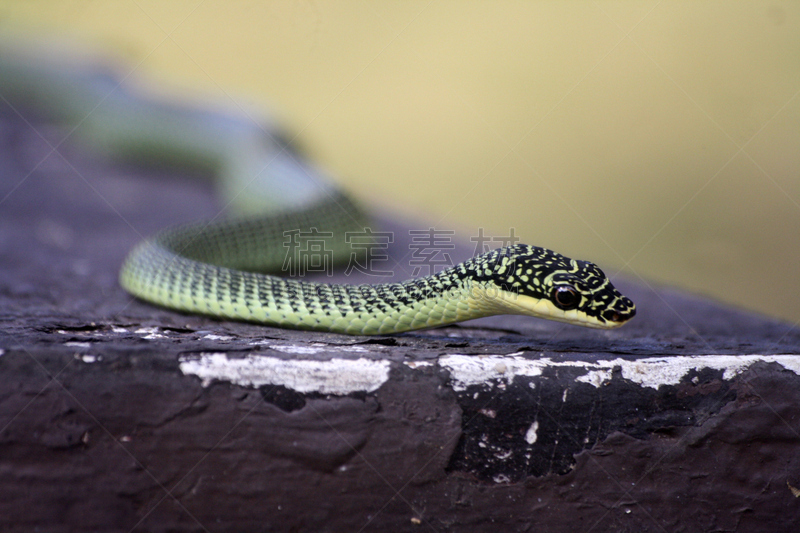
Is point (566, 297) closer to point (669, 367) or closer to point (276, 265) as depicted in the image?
point (669, 367)

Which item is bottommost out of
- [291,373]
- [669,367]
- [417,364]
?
[291,373]

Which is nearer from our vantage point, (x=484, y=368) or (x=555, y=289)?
(x=484, y=368)

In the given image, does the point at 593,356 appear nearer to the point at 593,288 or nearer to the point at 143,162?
the point at 593,288

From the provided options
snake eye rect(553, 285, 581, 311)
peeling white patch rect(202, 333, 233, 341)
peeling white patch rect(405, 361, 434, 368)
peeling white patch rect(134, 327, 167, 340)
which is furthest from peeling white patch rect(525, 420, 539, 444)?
peeling white patch rect(134, 327, 167, 340)

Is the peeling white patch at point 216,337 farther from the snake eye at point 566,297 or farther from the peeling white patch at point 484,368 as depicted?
the snake eye at point 566,297

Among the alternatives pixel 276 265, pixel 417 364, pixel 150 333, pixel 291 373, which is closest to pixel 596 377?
pixel 417 364
